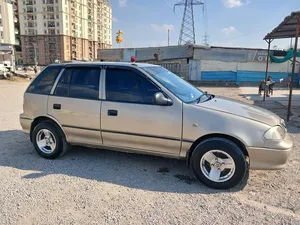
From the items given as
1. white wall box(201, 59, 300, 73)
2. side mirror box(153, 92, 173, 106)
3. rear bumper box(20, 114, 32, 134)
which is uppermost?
white wall box(201, 59, 300, 73)

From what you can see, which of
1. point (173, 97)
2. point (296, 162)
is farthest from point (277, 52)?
point (173, 97)

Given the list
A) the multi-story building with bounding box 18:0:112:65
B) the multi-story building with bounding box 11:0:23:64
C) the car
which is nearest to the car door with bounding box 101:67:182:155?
the car

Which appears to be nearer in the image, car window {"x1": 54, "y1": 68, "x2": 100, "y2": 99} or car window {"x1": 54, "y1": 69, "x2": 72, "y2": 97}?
car window {"x1": 54, "y1": 68, "x2": 100, "y2": 99}

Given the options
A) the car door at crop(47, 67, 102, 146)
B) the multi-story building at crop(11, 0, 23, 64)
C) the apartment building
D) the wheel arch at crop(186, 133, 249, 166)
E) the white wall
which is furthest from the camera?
the multi-story building at crop(11, 0, 23, 64)

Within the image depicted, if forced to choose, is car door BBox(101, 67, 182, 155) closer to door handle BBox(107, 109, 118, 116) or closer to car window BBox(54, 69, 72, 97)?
door handle BBox(107, 109, 118, 116)

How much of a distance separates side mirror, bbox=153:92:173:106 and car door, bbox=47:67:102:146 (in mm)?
992

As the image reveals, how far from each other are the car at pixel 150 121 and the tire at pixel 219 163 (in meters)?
0.01

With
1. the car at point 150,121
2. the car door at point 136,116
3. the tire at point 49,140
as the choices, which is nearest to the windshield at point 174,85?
the car at point 150,121

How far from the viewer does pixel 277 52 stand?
71.0ft

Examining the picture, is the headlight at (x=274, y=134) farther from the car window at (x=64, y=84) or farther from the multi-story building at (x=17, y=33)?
the multi-story building at (x=17, y=33)

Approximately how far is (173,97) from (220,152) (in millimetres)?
1000

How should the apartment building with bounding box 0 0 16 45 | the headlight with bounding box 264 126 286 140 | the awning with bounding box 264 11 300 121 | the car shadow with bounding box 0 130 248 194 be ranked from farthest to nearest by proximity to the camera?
the apartment building with bounding box 0 0 16 45
the awning with bounding box 264 11 300 121
the car shadow with bounding box 0 130 248 194
the headlight with bounding box 264 126 286 140

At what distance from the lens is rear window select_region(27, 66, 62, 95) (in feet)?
13.6

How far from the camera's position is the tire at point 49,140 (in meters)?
4.13
